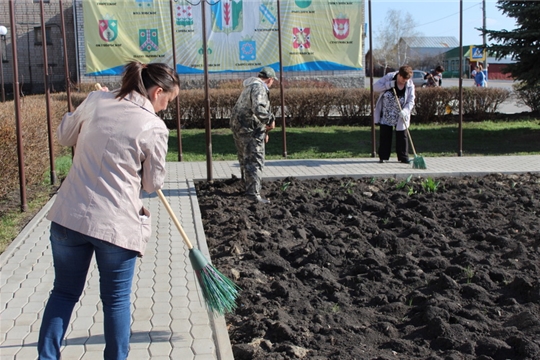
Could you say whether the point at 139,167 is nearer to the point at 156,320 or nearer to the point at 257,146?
the point at 156,320

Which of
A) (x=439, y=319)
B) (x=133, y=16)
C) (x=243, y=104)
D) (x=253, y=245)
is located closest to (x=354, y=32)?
(x=133, y=16)

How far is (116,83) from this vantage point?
23.9 m

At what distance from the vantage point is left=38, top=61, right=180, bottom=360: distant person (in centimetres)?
303

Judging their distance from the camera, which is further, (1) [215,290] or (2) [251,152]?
(2) [251,152]

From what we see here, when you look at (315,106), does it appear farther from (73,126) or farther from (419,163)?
(73,126)

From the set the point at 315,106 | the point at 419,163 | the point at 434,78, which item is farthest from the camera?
the point at 434,78

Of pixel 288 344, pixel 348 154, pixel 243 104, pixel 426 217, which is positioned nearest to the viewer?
pixel 288 344

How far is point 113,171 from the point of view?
10.0 ft

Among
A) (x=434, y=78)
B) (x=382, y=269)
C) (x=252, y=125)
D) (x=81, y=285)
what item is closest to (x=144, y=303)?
(x=81, y=285)

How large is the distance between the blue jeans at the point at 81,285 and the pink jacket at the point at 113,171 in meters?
0.09

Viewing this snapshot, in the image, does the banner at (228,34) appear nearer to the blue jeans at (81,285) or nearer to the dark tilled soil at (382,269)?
the dark tilled soil at (382,269)

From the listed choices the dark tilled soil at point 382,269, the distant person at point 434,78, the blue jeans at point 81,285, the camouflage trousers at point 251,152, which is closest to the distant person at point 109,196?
the blue jeans at point 81,285

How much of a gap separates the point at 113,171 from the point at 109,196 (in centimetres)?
12

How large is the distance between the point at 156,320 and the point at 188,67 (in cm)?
2048
